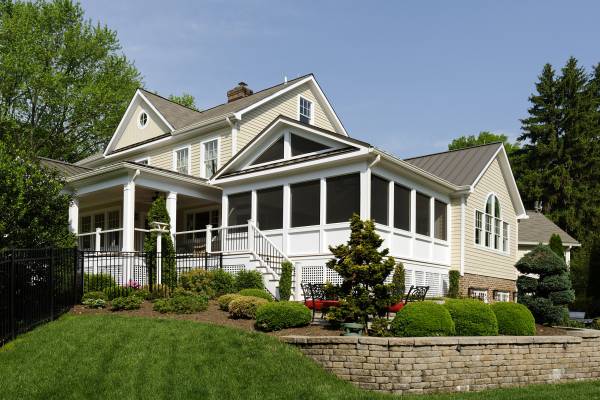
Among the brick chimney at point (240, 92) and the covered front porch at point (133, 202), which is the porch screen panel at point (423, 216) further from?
the brick chimney at point (240, 92)

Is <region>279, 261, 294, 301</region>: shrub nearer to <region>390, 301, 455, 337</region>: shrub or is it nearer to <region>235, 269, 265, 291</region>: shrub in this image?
<region>235, 269, 265, 291</region>: shrub

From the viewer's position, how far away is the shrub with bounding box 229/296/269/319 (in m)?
12.9

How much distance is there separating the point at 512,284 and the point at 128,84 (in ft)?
94.4

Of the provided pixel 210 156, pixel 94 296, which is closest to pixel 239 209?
pixel 210 156

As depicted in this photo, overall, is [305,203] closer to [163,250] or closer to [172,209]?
[163,250]


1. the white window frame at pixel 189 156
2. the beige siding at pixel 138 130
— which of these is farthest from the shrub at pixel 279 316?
the beige siding at pixel 138 130

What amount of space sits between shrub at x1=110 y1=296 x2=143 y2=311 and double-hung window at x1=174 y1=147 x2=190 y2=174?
38.0 ft

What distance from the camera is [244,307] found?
1290 centimetres

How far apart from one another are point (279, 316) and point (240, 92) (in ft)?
60.4

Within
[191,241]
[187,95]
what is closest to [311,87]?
[191,241]

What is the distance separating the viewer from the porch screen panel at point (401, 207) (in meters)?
18.3

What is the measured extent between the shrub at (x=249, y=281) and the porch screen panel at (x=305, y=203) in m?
2.61

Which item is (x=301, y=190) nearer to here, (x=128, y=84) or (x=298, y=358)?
(x=298, y=358)

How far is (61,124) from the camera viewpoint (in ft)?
128
